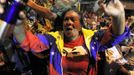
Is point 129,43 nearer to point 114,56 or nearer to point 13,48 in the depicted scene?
point 114,56

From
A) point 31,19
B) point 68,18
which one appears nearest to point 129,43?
point 31,19

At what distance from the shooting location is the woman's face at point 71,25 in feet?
10.4

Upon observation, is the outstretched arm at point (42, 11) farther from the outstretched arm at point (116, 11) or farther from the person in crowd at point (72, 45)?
the outstretched arm at point (116, 11)

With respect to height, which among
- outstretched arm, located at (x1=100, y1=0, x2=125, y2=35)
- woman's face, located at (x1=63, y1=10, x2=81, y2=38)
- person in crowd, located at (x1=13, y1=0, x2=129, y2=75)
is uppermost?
outstretched arm, located at (x1=100, y1=0, x2=125, y2=35)

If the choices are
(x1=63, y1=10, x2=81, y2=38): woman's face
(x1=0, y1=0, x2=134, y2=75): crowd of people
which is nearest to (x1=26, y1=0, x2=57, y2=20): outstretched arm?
(x1=0, y1=0, x2=134, y2=75): crowd of people

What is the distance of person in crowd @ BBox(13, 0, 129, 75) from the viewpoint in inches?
120

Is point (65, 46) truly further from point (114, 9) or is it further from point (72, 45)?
point (114, 9)

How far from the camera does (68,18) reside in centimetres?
323

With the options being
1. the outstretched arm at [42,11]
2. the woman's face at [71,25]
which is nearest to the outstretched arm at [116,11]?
the woman's face at [71,25]

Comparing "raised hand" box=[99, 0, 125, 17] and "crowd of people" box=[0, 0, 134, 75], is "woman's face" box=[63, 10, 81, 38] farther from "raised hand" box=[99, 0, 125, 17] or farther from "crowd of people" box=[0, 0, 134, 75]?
"raised hand" box=[99, 0, 125, 17]

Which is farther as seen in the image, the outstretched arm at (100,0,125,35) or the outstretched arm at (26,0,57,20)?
the outstretched arm at (26,0,57,20)

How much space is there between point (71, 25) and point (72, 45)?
171mm

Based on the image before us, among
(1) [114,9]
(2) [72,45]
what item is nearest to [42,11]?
(2) [72,45]

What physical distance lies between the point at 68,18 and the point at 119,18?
1.72ft
